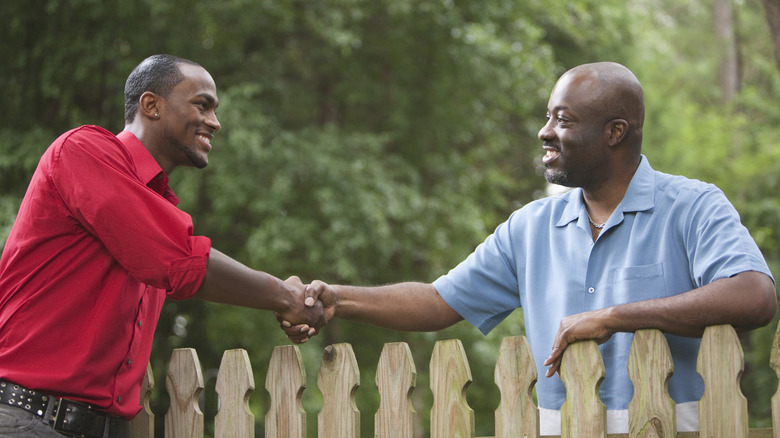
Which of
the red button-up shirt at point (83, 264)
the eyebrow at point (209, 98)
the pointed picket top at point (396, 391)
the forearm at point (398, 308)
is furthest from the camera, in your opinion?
the forearm at point (398, 308)

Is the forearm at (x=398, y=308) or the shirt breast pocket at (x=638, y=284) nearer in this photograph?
the shirt breast pocket at (x=638, y=284)

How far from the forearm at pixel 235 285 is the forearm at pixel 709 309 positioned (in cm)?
118

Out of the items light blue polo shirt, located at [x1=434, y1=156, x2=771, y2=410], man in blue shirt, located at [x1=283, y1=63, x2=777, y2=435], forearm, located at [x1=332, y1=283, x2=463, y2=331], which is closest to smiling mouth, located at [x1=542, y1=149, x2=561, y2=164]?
man in blue shirt, located at [x1=283, y1=63, x2=777, y2=435]

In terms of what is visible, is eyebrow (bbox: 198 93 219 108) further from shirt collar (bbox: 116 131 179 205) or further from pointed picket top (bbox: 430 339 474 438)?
pointed picket top (bbox: 430 339 474 438)

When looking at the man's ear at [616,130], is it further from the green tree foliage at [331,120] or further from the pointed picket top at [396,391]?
the green tree foliage at [331,120]

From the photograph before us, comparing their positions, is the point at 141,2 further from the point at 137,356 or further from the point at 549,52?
the point at 137,356

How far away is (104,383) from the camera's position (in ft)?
9.04

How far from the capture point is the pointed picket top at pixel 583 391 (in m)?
2.66

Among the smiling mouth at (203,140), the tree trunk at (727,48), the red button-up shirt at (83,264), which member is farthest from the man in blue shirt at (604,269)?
the tree trunk at (727,48)

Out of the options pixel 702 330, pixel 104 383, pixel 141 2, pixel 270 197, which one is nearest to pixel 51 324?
pixel 104 383

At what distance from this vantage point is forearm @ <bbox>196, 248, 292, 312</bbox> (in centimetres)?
279

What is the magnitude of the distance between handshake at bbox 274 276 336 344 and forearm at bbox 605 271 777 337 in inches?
47.3

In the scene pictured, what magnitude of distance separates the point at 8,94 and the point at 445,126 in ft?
19.6

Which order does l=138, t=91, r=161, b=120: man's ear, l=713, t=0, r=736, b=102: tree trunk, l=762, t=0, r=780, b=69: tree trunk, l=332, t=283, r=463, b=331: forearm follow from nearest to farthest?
l=138, t=91, r=161, b=120: man's ear → l=332, t=283, r=463, b=331: forearm → l=762, t=0, r=780, b=69: tree trunk → l=713, t=0, r=736, b=102: tree trunk
